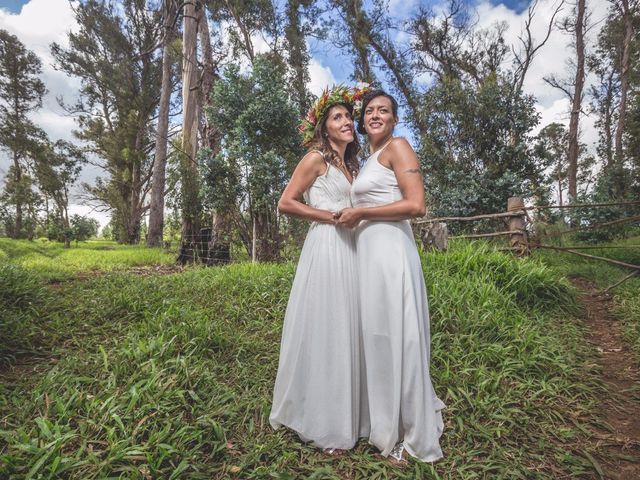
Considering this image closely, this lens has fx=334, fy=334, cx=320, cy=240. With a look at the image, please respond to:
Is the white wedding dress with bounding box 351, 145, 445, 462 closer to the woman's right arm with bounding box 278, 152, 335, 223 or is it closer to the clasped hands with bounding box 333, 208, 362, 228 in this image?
the clasped hands with bounding box 333, 208, 362, 228

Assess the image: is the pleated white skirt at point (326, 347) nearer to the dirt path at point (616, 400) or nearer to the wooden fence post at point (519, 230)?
the dirt path at point (616, 400)

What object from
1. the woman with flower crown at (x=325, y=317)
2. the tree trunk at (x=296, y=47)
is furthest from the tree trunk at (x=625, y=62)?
the woman with flower crown at (x=325, y=317)

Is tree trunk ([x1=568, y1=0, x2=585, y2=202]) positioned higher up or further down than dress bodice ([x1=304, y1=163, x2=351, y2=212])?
higher up

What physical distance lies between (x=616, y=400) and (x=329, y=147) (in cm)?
285

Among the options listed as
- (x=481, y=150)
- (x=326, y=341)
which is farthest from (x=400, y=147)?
(x=481, y=150)

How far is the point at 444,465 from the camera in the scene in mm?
1922

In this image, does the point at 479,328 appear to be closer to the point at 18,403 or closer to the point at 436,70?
the point at 18,403

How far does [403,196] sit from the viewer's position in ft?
6.14

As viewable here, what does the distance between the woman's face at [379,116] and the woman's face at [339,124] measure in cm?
12

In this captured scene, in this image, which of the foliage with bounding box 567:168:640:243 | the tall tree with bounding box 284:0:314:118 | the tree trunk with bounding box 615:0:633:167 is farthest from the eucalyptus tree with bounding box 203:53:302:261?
the tree trunk with bounding box 615:0:633:167

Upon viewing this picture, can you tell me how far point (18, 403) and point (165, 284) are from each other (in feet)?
9.51

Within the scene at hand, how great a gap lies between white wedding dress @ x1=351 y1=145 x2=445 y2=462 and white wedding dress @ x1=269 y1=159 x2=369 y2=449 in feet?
0.30

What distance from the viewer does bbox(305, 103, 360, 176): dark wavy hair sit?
6.87 ft

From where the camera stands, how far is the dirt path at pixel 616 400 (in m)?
1.96
